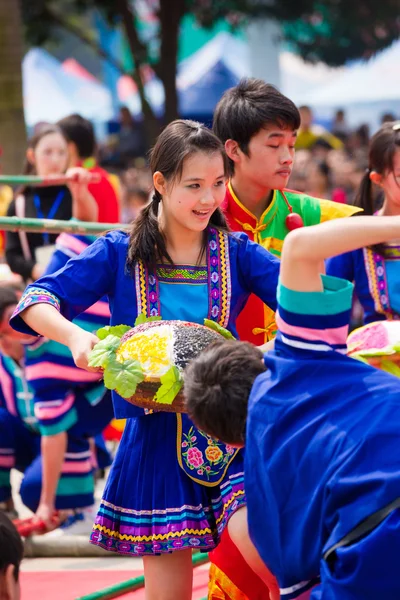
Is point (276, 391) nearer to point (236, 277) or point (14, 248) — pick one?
point (236, 277)

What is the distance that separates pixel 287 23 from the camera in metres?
18.8

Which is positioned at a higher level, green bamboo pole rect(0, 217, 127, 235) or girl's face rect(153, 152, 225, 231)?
girl's face rect(153, 152, 225, 231)

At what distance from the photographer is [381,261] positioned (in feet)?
14.3

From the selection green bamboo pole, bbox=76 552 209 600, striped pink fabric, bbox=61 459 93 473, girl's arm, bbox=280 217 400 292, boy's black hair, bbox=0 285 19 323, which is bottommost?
striped pink fabric, bbox=61 459 93 473

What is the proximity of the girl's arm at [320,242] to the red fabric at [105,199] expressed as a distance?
150 inches

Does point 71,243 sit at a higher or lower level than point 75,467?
higher

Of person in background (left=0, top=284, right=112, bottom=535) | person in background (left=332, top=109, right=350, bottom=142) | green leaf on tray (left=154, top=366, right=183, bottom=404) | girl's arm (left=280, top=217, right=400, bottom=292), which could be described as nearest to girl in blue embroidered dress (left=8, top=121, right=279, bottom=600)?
green leaf on tray (left=154, top=366, right=183, bottom=404)

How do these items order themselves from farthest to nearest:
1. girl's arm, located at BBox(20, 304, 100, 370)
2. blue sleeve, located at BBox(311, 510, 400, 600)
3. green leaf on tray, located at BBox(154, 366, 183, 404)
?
girl's arm, located at BBox(20, 304, 100, 370)
green leaf on tray, located at BBox(154, 366, 183, 404)
blue sleeve, located at BBox(311, 510, 400, 600)

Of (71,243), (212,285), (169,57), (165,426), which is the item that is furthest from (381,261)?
(169,57)

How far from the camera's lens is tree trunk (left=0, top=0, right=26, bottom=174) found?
1206 centimetres

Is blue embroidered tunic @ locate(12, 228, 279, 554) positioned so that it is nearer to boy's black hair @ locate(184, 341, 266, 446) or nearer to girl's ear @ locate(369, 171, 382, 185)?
boy's black hair @ locate(184, 341, 266, 446)

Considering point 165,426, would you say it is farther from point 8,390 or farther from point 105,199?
point 105,199

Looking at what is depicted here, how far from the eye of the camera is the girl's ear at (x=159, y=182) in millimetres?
3336

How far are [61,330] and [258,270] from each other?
0.61 metres
